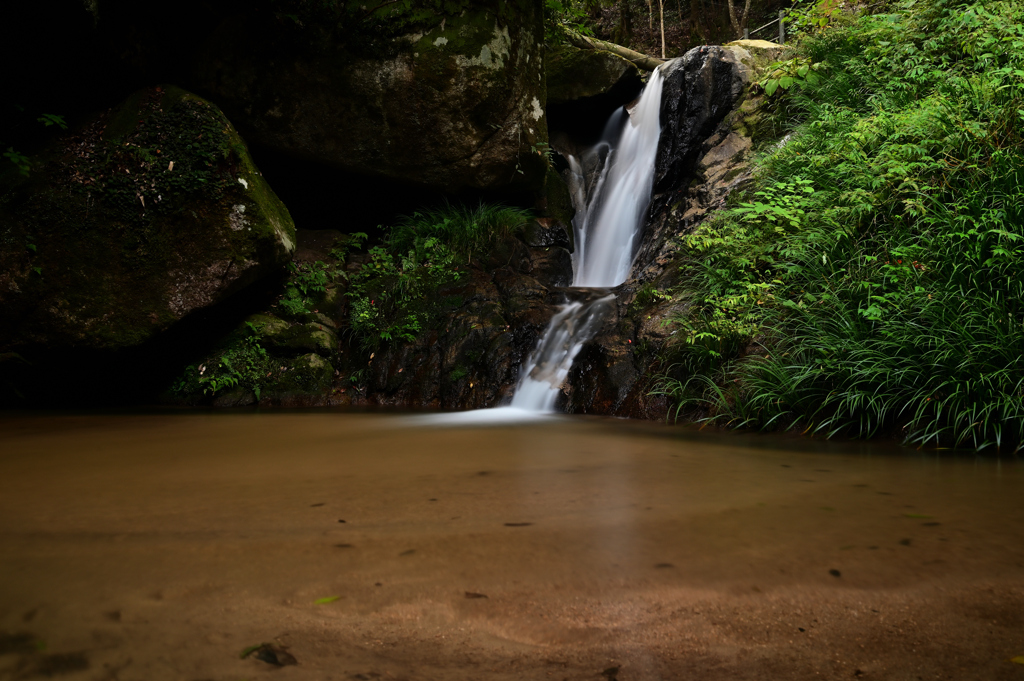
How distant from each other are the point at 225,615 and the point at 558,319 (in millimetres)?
5432

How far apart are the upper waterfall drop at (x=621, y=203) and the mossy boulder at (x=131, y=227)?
4.47 metres

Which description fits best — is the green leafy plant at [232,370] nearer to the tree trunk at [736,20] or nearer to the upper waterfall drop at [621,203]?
the upper waterfall drop at [621,203]

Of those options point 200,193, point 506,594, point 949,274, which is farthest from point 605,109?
point 506,594

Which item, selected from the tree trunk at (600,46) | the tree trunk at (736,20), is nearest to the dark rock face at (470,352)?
the tree trunk at (600,46)

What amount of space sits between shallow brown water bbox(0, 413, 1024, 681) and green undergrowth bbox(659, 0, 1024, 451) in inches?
29.9

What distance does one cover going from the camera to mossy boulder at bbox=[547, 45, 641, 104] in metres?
10.8

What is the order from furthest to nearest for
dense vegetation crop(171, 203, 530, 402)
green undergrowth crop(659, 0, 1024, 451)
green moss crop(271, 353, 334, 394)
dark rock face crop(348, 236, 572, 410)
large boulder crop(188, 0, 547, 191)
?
large boulder crop(188, 0, 547, 191), green moss crop(271, 353, 334, 394), dense vegetation crop(171, 203, 530, 402), dark rock face crop(348, 236, 572, 410), green undergrowth crop(659, 0, 1024, 451)

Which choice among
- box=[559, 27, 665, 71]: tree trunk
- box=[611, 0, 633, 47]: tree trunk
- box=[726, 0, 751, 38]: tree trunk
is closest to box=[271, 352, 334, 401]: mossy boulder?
box=[559, 27, 665, 71]: tree trunk

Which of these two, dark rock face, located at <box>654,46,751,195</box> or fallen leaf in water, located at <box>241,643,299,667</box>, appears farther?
dark rock face, located at <box>654,46,751,195</box>

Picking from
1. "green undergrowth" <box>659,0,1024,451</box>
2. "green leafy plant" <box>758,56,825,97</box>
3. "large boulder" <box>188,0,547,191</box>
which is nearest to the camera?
"green undergrowth" <box>659,0,1024,451</box>

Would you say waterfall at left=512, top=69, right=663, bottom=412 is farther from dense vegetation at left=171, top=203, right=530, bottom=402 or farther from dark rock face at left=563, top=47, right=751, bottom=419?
dense vegetation at left=171, top=203, right=530, bottom=402

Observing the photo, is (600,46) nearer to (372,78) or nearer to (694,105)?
(694,105)

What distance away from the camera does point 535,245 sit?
8.50 metres

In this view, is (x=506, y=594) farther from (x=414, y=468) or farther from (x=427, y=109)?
(x=427, y=109)
